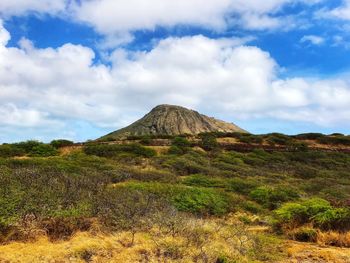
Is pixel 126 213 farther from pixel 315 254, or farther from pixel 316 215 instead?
pixel 316 215

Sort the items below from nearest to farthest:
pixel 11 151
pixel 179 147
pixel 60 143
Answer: pixel 11 151 → pixel 179 147 → pixel 60 143

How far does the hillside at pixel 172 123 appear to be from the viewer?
2909 inches

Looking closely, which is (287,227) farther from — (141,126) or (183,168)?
(141,126)

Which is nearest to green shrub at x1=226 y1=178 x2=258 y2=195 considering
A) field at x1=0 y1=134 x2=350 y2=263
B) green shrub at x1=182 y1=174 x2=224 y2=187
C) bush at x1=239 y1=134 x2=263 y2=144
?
field at x1=0 y1=134 x2=350 y2=263

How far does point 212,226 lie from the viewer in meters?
10.8

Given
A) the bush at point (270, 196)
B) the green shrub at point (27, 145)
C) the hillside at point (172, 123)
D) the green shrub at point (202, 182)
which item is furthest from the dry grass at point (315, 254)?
the hillside at point (172, 123)

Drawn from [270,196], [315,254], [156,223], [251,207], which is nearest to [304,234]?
[315,254]

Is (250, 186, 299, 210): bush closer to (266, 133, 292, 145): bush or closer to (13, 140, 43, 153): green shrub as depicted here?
(13, 140, 43, 153): green shrub

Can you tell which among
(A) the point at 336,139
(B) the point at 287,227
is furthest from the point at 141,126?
(B) the point at 287,227

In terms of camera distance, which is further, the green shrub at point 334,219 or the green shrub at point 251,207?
the green shrub at point 251,207

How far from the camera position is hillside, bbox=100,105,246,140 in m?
73.9

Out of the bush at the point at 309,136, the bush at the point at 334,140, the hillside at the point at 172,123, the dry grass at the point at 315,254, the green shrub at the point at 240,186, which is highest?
the hillside at the point at 172,123

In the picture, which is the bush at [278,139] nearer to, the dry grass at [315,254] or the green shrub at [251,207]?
the green shrub at [251,207]

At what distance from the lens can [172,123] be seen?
75812mm
